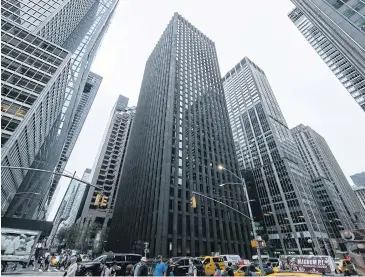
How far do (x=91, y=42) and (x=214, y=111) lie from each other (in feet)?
222

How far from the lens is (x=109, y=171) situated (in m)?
120

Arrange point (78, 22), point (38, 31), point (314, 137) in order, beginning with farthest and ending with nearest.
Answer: point (314, 137), point (78, 22), point (38, 31)

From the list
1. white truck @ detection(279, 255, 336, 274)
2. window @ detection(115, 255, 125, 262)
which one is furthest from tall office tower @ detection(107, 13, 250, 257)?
white truck @ detection(279, 255, 336, 274)

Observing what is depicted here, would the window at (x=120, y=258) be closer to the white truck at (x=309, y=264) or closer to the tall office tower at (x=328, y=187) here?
the white truck at (x=309, y=264)

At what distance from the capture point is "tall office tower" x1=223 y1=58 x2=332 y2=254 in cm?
8606

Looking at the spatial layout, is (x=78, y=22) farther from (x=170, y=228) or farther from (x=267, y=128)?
(x=267, y=128)

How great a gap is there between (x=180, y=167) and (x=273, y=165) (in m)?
65.5

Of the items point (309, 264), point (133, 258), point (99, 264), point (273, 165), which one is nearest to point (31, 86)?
point (133, 258)

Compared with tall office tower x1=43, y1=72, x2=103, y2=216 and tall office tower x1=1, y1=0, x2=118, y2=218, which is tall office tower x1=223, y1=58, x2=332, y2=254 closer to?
tall office tower x1=1, y1=0, x2=118, y2=218

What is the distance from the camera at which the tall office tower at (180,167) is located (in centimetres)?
5084

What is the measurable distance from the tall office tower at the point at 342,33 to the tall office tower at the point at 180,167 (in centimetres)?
4311

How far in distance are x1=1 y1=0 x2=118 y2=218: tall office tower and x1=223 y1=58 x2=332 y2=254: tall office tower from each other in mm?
94055

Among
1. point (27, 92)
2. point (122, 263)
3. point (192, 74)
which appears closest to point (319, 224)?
point (192, 74)

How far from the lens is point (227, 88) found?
15962 cm
